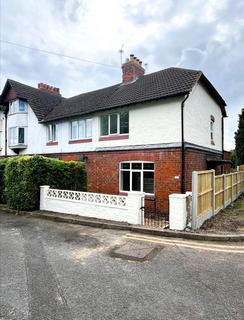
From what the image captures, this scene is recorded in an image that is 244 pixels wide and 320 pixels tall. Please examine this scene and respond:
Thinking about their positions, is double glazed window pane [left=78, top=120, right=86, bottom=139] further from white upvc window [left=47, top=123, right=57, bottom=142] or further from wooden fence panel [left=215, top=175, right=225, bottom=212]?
wooden fence panel [left=215, top=175, right=225, bottom=212]

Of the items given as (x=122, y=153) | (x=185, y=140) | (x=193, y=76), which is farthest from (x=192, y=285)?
(x=193, y=76)

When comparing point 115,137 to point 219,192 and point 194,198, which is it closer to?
point 219,192

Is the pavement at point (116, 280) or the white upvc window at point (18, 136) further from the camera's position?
the white upvc window at point (18, 136)

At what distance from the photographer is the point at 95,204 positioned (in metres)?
9.53

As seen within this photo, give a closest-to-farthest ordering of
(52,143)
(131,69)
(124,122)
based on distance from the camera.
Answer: (124,122)
(131,69)
(52,143)

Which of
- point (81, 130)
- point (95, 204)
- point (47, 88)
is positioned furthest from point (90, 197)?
point (47, 88)

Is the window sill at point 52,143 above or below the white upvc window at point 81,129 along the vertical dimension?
below

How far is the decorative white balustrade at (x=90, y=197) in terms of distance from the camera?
9.01 m

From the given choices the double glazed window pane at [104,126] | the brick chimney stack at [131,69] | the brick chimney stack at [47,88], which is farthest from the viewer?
the brick chimney stack at [47,88]

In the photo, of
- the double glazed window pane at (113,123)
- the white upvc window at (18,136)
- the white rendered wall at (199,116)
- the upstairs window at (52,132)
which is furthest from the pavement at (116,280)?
the white upvc window at (18,136)

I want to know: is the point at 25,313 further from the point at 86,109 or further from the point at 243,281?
the point at 86,109

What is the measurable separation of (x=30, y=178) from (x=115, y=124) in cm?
620

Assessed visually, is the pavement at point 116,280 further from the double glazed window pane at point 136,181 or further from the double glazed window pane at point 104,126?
the double glazed window pane at point 104,126

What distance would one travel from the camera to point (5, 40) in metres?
16.0
